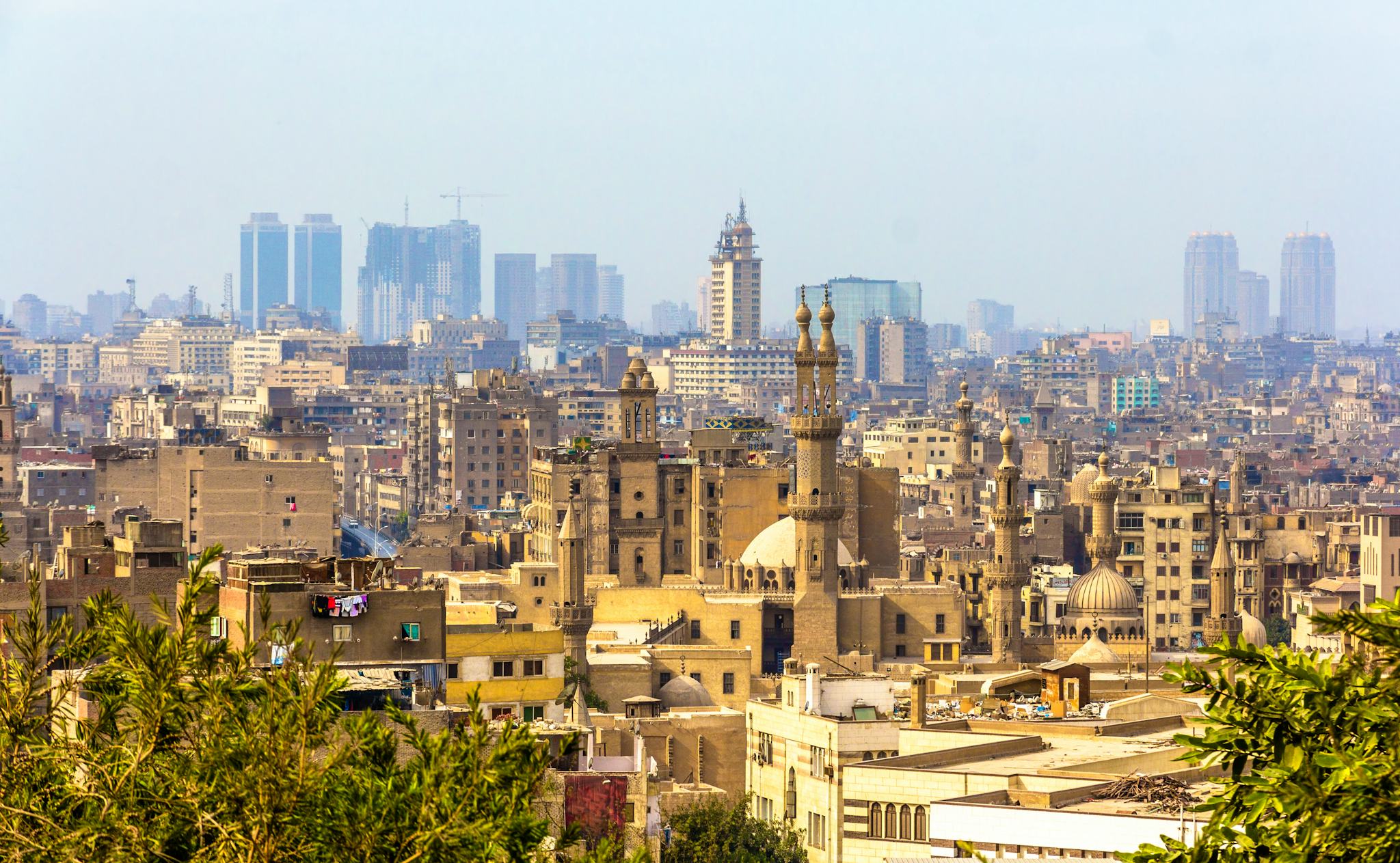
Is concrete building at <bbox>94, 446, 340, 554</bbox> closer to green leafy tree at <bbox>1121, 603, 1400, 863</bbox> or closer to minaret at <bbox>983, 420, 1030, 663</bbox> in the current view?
minaret at <bbox>983, 420, 1030, 663</bbox>

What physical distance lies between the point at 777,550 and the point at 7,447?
3399 centimetres

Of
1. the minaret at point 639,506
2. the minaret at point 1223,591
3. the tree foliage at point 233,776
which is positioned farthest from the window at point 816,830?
the minaret at point 639,506

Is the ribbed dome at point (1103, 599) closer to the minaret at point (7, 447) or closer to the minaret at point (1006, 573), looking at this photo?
the minaret at point (1006, 573)

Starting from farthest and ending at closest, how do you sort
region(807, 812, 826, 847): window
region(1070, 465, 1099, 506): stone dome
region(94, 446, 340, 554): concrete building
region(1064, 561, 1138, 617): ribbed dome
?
region(1070, 465, 1099, 506): stone dome < region(94, 446, 340, 554): concrete building < region(1064, 561, 1138, 617): ribbed dome < region(807, 812, 826, 847): window

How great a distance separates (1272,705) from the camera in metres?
16.8

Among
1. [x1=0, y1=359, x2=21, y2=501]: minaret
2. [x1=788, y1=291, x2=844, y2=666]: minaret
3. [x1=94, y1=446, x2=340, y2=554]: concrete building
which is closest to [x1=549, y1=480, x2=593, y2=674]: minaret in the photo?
[x1=788, y1=291, x2=844, y2=666]: minaret

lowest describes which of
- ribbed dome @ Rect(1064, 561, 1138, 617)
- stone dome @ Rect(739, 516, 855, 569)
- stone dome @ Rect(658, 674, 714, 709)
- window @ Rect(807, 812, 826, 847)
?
window @ Rect(807, 812, 826, 847)

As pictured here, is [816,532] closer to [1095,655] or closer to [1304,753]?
[1095,655]

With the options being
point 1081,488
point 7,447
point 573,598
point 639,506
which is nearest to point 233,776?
point 573,598

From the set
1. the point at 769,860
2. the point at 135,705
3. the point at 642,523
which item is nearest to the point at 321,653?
the point at 769,860

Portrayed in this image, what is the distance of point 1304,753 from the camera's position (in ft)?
53.9

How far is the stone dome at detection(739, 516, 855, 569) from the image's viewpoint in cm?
7212

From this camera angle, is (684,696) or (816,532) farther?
(816,532)

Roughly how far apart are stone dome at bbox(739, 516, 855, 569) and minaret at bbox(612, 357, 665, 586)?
715 centimetres
